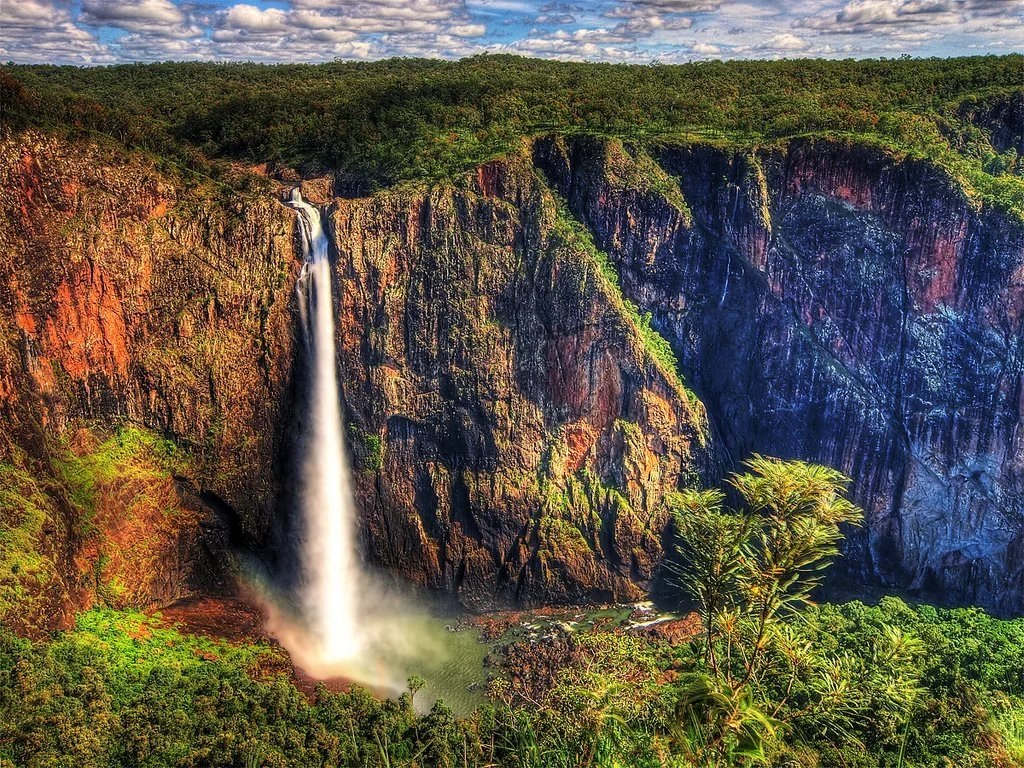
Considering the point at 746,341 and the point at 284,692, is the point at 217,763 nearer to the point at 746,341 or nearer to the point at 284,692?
the point at 284,692

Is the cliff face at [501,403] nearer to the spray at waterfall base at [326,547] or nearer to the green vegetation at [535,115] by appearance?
the spray at waterfall base at [326,547]

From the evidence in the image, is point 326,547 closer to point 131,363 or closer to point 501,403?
point 501,403

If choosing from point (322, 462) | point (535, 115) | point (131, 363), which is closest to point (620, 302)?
point (535, 115)

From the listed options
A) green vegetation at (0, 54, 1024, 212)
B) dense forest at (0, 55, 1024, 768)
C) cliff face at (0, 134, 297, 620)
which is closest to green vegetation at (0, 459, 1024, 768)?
dense forest at (0, 55, 1024, 768)

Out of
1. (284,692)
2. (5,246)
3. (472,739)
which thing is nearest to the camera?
(472,739)

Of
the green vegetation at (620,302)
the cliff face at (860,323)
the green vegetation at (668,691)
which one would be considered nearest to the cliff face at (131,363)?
the green vegetation at (668,691)

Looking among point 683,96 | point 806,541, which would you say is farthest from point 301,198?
point 806,541

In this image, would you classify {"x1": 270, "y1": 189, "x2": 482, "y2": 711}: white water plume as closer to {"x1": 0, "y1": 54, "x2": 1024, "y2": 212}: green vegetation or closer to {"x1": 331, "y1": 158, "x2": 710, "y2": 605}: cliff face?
{"x1": 331, "y1": 158, "x2": 710, "y2": 605}: cliff face
